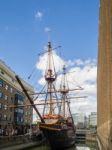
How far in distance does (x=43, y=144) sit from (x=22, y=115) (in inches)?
1142

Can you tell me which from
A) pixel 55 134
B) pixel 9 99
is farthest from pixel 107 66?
pixel 9 99

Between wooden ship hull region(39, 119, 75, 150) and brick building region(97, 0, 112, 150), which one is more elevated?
brick building region(97, 0, 112, 150)

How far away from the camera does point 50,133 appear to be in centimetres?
5325

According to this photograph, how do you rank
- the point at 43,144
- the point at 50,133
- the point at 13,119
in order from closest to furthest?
the point at 50,133 → the point at 43,144 → the point at 13,119

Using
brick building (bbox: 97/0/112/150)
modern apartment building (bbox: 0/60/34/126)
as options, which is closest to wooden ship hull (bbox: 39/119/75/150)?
modern apartment building (bbox: 0/60/34/126)

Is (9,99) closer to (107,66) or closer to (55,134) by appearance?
(55,134)

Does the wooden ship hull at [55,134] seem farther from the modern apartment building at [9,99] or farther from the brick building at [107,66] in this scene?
the brick building at [107,66]

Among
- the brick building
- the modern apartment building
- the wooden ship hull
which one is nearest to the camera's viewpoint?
the brick building

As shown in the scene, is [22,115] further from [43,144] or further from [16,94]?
[43,144]

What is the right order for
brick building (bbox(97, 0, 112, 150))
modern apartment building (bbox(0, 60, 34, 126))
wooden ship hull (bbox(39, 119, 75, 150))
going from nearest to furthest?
brick building (bbox(97, 0, 112, 150)), wooden ship hull (bbox(39, 119, 75, 150)), modern apartment building (bbox(0, 60, 34, 126))

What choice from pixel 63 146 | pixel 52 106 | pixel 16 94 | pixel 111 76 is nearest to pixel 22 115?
pixel 16 94

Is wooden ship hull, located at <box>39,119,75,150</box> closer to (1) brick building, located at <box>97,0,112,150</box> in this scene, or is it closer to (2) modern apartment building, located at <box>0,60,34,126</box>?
(2) modern apartment building, located at <box>0,60,34,126</box>

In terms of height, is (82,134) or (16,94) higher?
(16,94)

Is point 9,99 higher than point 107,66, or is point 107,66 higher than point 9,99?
point 9,99
